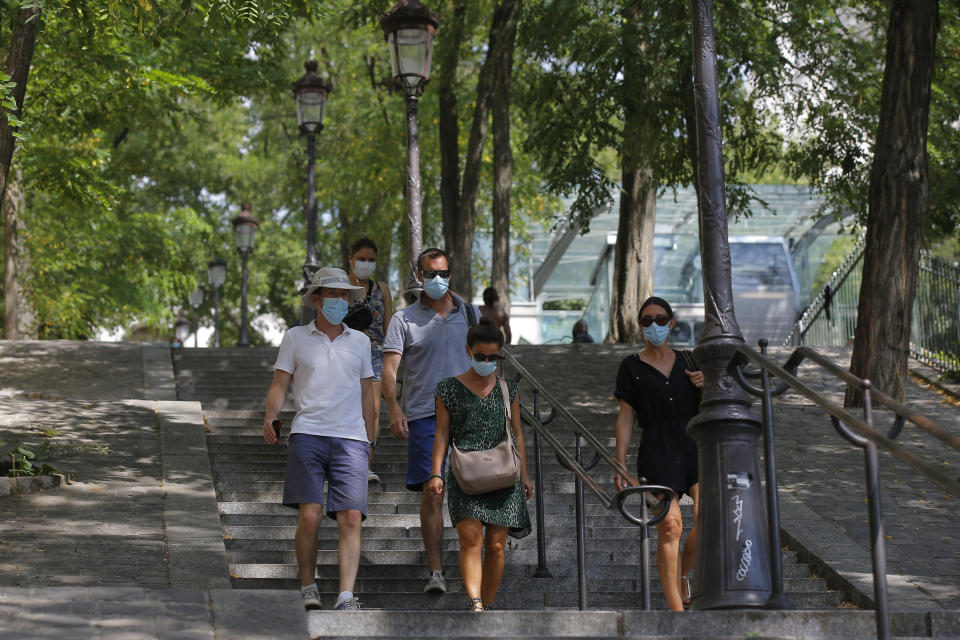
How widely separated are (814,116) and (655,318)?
43.3ft

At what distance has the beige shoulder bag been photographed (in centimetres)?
656

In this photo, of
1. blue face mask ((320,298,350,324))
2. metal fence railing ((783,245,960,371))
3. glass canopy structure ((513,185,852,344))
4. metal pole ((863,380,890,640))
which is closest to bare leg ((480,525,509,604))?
blue face mask ((320,298,350,324))

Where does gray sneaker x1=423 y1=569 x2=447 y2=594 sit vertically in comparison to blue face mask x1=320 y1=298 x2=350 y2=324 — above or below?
below

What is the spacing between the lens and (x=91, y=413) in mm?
12195

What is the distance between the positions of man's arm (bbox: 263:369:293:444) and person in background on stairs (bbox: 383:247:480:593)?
0.73 meters

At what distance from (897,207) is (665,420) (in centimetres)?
819

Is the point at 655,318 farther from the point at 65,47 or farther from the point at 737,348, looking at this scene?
the point at 65,47

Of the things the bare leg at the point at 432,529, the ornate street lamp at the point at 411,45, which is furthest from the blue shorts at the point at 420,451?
the ornate street lamp at the point at 411,45

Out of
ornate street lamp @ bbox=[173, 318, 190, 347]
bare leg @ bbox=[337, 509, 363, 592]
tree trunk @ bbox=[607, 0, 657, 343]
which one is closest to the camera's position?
bare leg @ bbox=[337, 509, 363, 592]

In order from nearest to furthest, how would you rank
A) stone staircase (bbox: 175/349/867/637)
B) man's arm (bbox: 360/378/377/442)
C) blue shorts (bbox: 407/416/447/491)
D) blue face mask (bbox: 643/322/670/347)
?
man's arm (bbox: 360/378/377/442) < blue face mask (bbox: 643/322/670/347) < blue shorts (bbox: 407/416/447/491) < stone staircase (bbox: 175/349/867/637)

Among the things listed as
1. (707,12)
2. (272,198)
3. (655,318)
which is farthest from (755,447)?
(272,198)

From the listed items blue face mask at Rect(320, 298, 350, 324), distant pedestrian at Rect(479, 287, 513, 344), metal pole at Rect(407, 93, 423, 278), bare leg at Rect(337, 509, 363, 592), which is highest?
metal pole at Rect(407, 93, 423, 278)

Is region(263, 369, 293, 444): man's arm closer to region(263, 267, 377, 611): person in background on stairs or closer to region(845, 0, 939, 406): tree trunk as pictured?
region(263, 267, 377, 611): person in background on stairs

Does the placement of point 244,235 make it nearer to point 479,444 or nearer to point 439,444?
point 439,444
